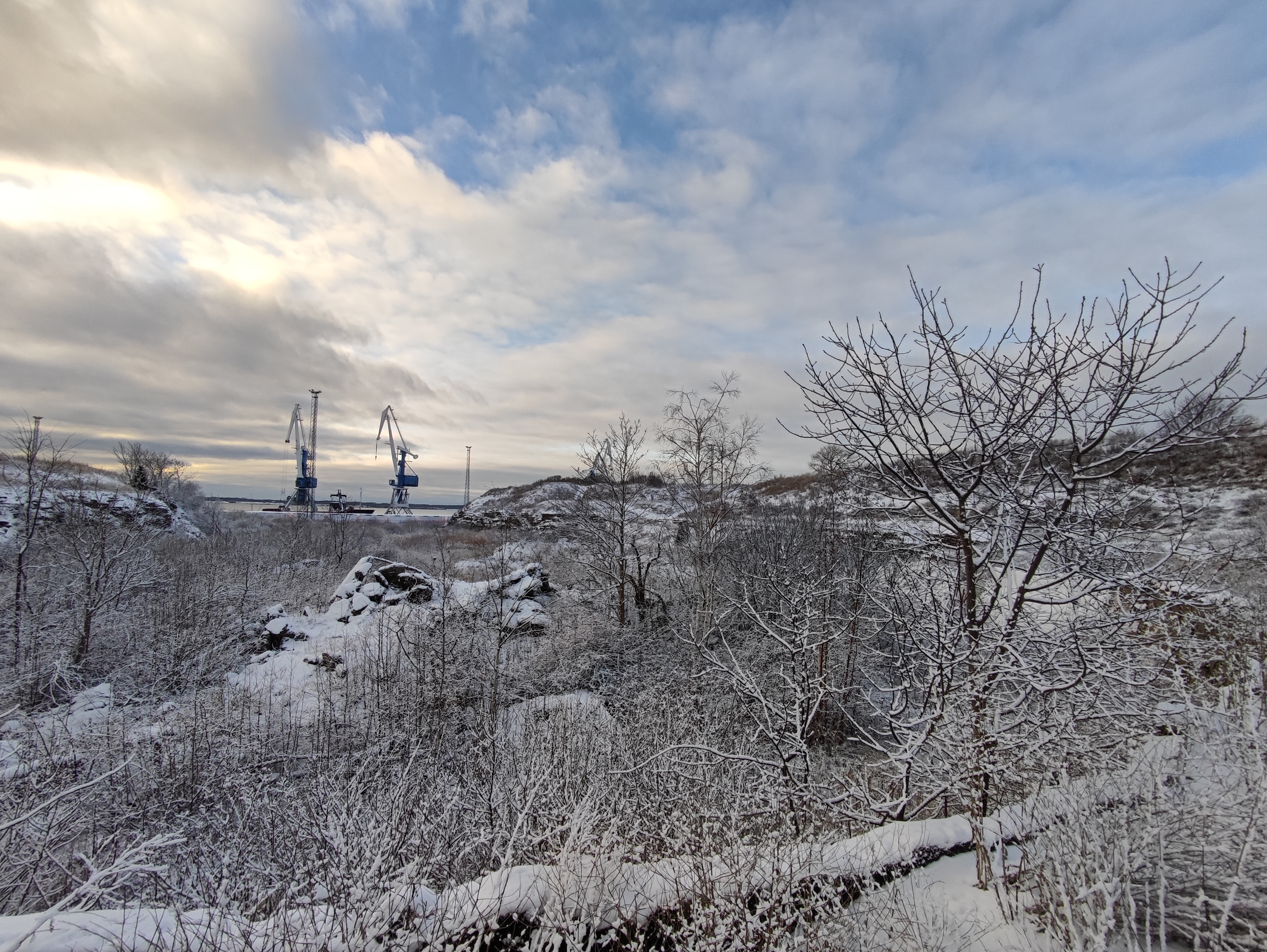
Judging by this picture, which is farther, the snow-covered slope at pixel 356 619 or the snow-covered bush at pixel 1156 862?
the snow-covered slope at pixel 356 619

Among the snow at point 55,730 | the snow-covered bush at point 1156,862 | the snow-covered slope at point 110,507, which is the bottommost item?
the snow at point 55,730

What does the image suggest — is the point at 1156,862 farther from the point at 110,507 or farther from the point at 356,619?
the point at 110,507

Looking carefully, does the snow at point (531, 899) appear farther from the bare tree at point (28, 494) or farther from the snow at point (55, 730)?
the bare tree at point (28, 494)

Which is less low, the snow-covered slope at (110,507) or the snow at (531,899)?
the snow-covered slope at (110,507)

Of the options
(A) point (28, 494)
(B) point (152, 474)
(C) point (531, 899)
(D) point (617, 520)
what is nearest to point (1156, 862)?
(C) point (531, 899)

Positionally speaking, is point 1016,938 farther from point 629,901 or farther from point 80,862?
point 80,862

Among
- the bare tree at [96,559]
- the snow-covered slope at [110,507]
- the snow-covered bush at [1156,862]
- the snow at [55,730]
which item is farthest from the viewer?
the snow-covered slope at [110,507]

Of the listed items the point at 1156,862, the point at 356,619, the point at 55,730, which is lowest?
the point at 55,730

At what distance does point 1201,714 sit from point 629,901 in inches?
237

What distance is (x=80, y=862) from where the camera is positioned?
6.01m

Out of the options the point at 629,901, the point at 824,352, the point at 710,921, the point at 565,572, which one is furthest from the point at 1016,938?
the point at 565,572

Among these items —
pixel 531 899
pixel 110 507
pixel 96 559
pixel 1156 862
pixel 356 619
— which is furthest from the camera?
pixel 110 507

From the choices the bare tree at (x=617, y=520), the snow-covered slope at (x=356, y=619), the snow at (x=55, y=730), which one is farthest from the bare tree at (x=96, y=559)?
the bare tree at (x=617, y=520)

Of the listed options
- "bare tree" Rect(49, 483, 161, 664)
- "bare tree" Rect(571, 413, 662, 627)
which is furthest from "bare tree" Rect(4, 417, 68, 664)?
"bare tree" Rect(571, 413, 662, 627)
